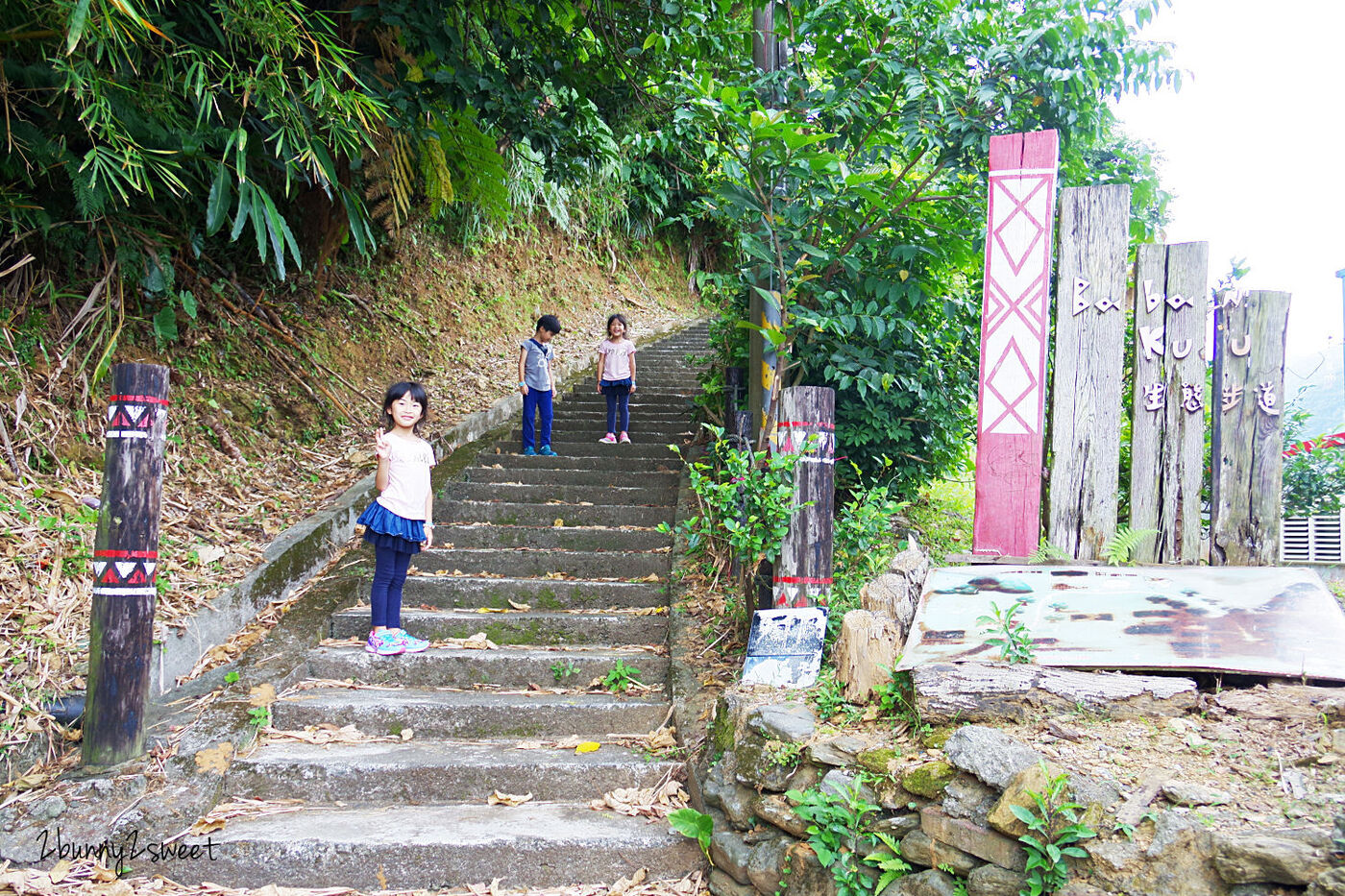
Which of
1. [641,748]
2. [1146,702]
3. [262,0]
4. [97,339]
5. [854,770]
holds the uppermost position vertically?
[262,0]

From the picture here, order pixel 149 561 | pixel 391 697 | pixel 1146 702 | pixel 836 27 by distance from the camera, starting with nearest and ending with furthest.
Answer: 1. pixel 1146 702
2. pixel 149 561
3. pixel 391 697
4. pixel 836 27

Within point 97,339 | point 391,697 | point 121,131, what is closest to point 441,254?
point 97,339

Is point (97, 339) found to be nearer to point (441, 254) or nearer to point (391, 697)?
point (391, 697)

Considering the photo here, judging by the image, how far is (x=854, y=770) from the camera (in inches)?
94.6

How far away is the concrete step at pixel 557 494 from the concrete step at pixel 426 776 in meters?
2.77

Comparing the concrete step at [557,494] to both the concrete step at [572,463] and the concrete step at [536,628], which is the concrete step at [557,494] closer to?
the concrete step at [572,463]

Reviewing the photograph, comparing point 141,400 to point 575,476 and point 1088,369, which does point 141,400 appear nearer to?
point 575,476

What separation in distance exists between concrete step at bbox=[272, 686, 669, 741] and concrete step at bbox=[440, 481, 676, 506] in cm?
244

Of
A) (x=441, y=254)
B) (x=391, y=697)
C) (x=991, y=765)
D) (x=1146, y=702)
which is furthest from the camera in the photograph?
(x=441, y=254)

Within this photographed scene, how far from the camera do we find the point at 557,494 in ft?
19.4

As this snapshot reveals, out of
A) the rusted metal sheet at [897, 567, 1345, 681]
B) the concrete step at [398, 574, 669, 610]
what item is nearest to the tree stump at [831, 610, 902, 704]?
the rusted metal sheet at [897, 567, 1345, 681]

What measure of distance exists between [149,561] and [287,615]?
3.74 ft

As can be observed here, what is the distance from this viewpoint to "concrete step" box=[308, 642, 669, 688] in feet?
12.5

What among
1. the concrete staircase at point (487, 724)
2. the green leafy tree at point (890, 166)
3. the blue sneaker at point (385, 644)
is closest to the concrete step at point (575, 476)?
the concrete staircase at point (487, 724)
